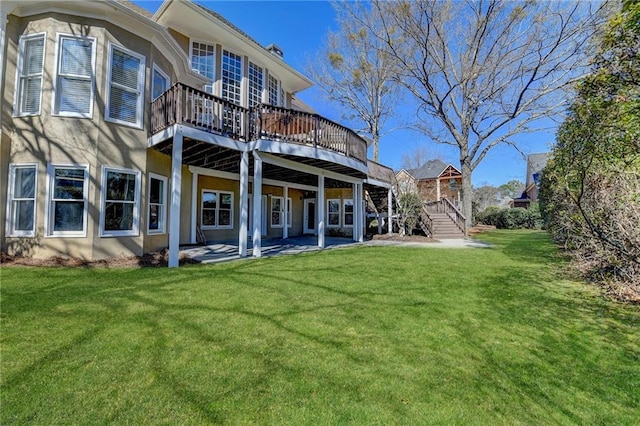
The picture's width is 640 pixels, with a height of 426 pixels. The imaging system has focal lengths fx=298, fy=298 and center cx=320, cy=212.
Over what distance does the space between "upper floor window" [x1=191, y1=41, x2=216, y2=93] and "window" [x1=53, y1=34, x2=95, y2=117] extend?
13.4ft

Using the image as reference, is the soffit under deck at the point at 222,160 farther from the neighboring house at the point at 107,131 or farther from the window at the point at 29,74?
the window at the point at 29,74

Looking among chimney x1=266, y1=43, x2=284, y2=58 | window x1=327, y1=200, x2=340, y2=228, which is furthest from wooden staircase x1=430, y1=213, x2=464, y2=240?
chimney x1=266, y1=43, x2=284, y2=58

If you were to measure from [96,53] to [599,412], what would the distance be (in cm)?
1048

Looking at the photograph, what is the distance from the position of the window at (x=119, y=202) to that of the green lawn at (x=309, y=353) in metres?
1.99

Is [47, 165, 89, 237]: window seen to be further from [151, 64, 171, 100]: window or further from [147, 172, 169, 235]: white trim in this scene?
[151, 64, 171, 100]: window

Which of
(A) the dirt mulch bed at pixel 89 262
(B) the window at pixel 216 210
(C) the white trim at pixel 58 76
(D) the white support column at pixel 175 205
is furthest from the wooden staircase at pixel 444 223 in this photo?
(C) the white trim at pixel 58 76

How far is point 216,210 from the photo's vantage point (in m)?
12.5

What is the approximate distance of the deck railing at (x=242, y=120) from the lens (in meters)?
7.41

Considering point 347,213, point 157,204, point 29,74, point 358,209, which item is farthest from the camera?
point 347,213

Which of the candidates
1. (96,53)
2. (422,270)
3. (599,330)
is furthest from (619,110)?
(96,53)

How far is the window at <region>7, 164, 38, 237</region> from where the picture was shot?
6.89m

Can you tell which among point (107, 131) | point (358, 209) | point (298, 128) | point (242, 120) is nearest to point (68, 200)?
point (107, 131)

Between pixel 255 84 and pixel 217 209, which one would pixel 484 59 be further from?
pixel 217 209

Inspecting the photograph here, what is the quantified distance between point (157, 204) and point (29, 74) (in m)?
4.09
